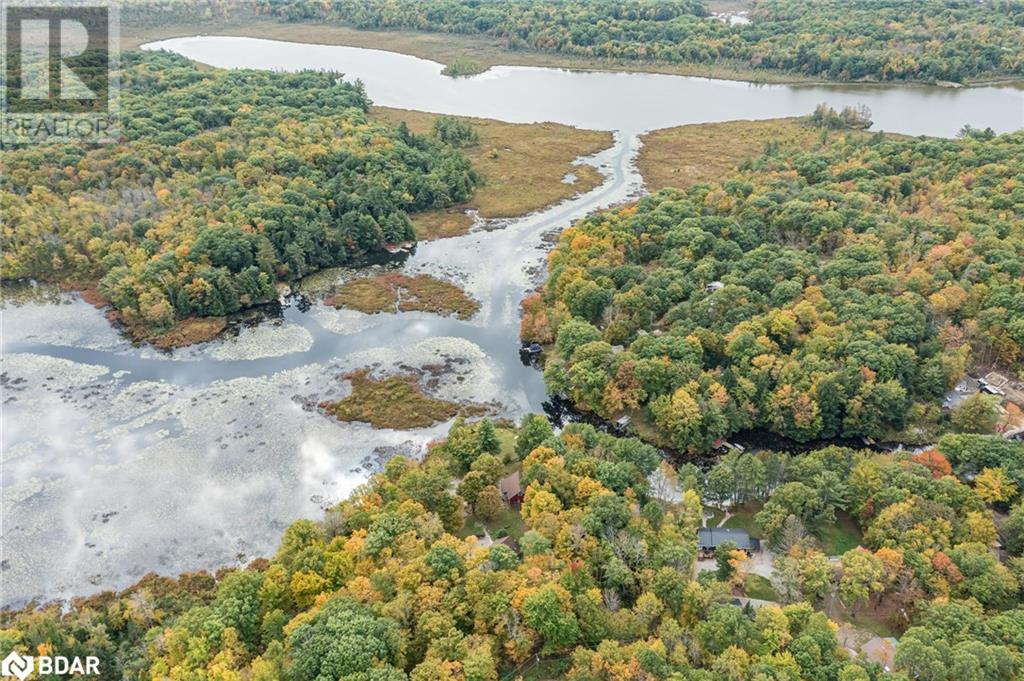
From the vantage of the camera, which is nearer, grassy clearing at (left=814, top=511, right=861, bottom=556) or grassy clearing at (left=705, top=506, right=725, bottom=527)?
grassy clearing at (left=814, top=511, right=861, bottom=556)

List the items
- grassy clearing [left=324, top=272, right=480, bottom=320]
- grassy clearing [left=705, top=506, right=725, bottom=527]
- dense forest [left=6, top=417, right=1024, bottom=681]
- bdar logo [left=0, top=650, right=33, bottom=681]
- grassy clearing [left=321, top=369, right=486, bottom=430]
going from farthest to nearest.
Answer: grassy clearing [left=324, top=272, right=480, bottom=320] < grassy clearing [left=321, top=369, right=486, bottom=430] < grassy clearing [left=705, top=506, right=725, bottom=527] < bdar logo [left=0, top=650, right=33, bottom=681] < dense forest [left=6, top=417, right=1024, bottom=681]

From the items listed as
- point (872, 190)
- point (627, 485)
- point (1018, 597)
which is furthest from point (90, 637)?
point (872, 190)

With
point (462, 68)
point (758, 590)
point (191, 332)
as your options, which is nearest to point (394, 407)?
point (191, 332)

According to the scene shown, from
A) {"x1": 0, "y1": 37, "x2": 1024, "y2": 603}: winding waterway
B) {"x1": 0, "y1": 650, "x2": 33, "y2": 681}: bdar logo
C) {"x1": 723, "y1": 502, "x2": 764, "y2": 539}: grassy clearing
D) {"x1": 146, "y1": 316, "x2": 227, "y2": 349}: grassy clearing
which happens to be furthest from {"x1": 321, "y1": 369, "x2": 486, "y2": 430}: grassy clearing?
{"x1": 0, "y1": 650, "x2": 33, "y2": 681}: bdar logo

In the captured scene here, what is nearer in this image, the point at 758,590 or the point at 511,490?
the point at 758,590

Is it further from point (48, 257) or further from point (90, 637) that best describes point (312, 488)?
point (48, 257)

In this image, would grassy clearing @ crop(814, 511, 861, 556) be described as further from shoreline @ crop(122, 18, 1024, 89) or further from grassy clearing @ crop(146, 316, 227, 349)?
shoreline @ crop(122, 18, 1024, 89)

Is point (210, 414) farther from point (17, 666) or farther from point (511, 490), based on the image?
point (511, 490)
